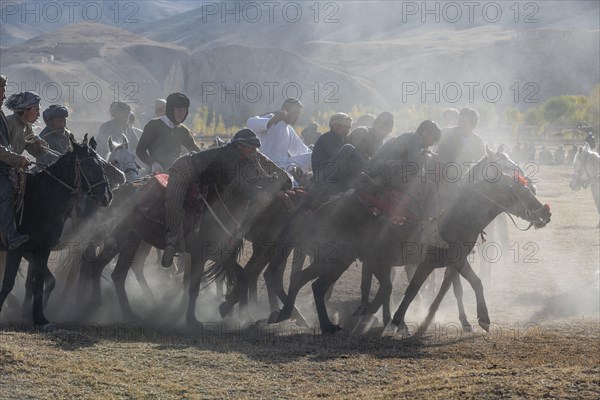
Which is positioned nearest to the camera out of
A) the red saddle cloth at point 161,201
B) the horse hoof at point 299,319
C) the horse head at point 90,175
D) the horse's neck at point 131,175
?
the horse head at point 90,175

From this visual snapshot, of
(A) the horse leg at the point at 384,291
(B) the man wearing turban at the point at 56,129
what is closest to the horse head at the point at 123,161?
(B) the man wearing turban at the point at 56,129

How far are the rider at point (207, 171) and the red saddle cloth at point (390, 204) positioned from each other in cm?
141

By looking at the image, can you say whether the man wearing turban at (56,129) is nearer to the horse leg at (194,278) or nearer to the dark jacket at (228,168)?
the dark jacket at (228,168)

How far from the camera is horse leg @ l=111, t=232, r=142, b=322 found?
37.2ft

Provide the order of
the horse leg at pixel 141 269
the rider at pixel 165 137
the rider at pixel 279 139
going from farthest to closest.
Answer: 1. the rider at pixel 279 139
2. the rider at pixel 165 137
3. the horse leg at pixel 141 269

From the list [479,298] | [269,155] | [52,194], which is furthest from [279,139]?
[52,194]

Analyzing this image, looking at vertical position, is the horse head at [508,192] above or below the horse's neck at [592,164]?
below

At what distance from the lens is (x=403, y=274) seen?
53.8ft

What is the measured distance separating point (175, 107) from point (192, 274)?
3072 millimetres

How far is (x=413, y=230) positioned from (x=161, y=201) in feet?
10.3

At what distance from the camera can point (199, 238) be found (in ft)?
35.4

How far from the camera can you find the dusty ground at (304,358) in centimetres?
786

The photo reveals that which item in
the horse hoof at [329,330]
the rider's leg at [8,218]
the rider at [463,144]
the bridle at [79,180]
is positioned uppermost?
the rider at [463,144]

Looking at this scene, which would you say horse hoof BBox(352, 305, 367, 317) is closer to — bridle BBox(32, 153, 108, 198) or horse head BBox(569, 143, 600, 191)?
bridle BBox(32, 153, 108, 198)
